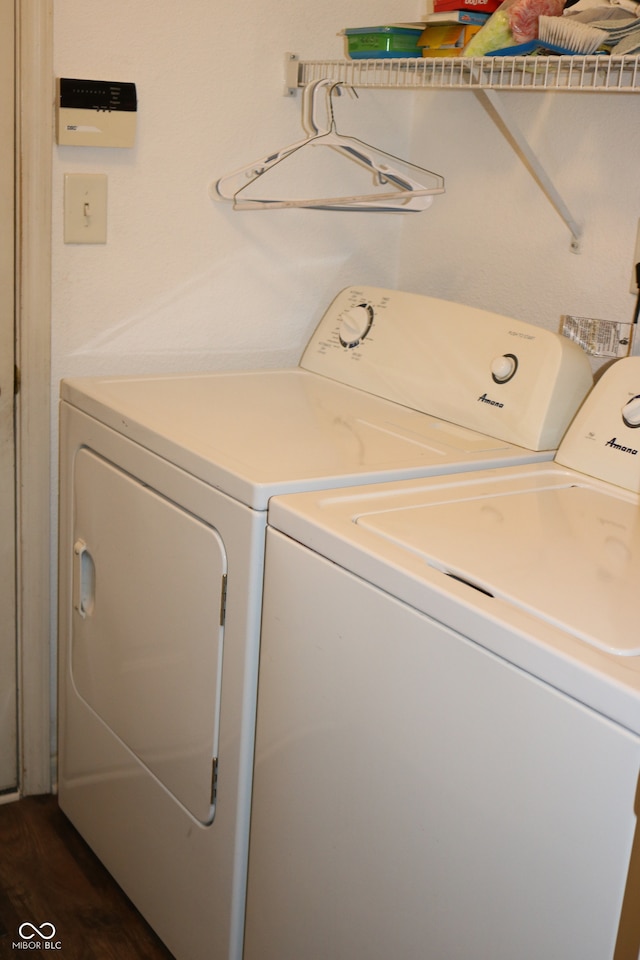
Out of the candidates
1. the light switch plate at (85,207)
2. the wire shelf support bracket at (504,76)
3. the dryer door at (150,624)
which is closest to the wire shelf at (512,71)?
the wire shelf support bracket at (504,76)

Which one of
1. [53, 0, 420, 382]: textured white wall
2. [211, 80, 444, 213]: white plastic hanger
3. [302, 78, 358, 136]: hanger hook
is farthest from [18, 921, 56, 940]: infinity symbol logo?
[302, 78, 358, 136]: hanger hook

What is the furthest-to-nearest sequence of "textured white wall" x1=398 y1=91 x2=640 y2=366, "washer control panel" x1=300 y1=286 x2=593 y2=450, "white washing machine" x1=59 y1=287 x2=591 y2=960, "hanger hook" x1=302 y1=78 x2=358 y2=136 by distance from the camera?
1. "hanger hook" x1=302 y1=78 x2=358 y2=136
2. "textured white wall" x1=398 y1=91 x2=640 y2=366
3. "washer control panel" x1=300 y1=286 x2=593 y2=450
4. "white washing machine" x1=59 y1=287 x2=591 y2=960

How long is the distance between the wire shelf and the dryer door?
2.91 ft

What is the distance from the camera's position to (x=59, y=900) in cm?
186

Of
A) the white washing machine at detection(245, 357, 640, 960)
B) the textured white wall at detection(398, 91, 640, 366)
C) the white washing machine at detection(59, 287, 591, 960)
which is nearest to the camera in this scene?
the white washing machine at detection(245, 357, 640, 960)

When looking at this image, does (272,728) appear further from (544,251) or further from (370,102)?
(370,102)

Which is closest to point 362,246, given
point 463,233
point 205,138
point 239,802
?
point 463,233

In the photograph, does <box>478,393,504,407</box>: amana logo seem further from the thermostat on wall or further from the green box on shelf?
the thermostat on wall

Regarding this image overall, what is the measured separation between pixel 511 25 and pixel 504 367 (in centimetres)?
57

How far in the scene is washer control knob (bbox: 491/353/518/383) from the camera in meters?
1.72

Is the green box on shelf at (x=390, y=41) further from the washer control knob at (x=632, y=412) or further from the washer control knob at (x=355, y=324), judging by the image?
the washer control knob at (x=632, y=412)

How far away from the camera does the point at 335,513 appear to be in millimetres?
1279

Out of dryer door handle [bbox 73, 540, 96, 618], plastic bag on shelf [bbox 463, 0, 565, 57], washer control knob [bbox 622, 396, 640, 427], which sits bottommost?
dryer door handle [bbox 73, 540, 96, 618]

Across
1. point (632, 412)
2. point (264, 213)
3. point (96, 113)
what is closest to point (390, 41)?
point (264, 213)
